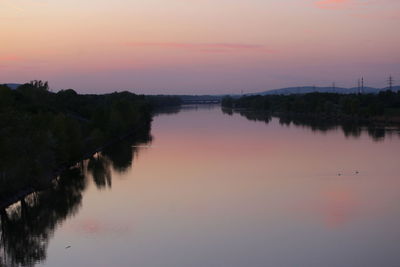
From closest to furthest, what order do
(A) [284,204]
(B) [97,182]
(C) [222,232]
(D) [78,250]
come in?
(D) [78,250]
(C) [222,232]
(A) [284,204]
(B) [97,182]

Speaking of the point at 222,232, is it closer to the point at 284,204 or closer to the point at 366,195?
the point at 284,204

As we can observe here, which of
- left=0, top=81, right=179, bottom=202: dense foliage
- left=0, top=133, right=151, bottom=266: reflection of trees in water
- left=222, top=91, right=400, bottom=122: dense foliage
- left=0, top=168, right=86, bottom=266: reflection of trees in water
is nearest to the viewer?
left=0, top=168, right=86, bottom=266: reflection of trees in water

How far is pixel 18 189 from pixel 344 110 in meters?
43.9

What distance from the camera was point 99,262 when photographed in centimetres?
959

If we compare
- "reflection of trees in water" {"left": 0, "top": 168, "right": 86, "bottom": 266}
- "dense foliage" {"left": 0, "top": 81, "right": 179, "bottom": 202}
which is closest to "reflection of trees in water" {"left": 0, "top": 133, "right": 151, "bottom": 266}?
"reflection of trees in water" {"left": 0, "top": 168, "right": 86, "bottom": 266}

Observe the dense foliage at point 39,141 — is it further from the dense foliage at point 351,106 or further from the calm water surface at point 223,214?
the dense foliage at point 351,106

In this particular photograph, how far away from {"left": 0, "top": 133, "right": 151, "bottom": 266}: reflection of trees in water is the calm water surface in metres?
0.04

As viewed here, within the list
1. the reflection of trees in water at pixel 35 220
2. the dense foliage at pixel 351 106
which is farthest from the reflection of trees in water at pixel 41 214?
the dense foliage at pixel 351 106

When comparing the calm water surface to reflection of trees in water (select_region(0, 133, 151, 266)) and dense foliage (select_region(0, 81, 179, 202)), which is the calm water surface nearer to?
reflection of trees in water (select_region(0, 133, 151, 266))

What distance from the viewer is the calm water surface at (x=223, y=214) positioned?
9.96 meters

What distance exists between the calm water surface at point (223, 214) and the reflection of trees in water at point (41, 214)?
0.04 m

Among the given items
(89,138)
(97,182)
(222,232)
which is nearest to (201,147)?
(89,138)

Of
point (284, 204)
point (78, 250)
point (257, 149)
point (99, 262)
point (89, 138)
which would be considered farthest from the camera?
point (257, 149)

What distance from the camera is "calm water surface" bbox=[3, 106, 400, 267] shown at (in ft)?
32.7
